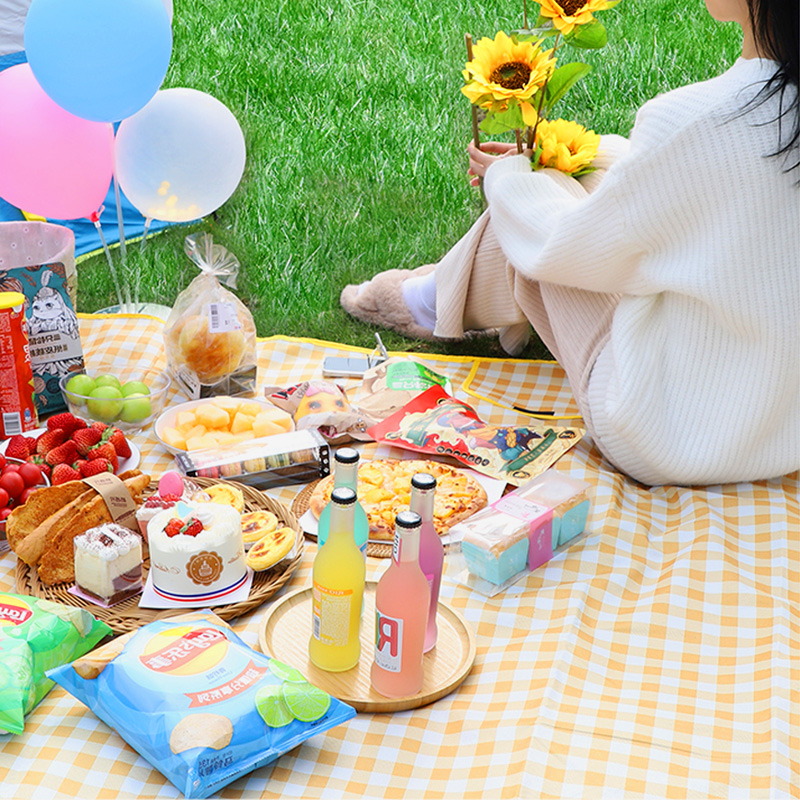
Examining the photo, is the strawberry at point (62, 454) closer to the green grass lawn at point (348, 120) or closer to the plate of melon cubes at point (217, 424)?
the plate of melon cubes at point (217, 424)

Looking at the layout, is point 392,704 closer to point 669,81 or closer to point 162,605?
point 162,605

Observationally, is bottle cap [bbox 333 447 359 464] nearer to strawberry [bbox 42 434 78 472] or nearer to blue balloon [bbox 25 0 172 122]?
strawberry [bbox 42 434 78 472]

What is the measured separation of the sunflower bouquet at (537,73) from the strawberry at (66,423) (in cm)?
105

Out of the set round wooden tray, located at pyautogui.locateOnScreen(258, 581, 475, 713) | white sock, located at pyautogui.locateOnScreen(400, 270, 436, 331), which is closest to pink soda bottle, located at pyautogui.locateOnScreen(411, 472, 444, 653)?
round wooden tray, located at pyautogui.locateOnScreen(258, 581, 475, 713)

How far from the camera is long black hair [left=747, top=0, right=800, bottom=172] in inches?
62.1

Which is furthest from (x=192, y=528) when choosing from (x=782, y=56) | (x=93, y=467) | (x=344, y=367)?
(x=782, y=56)

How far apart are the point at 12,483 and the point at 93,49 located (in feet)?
3.31

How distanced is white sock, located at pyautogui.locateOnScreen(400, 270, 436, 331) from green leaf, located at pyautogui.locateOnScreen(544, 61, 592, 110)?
0.68 meters

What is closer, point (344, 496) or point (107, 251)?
point (344, 496)

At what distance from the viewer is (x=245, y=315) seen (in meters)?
2.34

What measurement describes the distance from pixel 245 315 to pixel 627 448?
3.16 ft

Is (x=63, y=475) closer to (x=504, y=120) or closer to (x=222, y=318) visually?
(x=222, y=318)

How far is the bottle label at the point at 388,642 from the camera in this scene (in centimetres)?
131

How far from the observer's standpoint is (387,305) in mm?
2766
